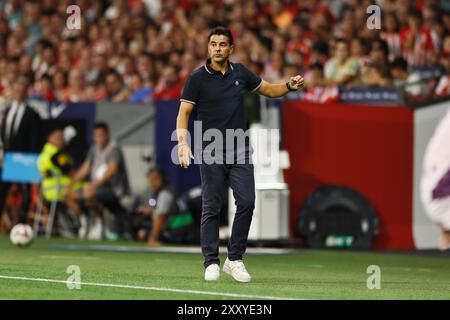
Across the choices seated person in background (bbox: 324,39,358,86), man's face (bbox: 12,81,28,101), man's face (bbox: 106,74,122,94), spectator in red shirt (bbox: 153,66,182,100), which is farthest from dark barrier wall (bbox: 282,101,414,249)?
man's face (bbox: 106,74,122,94)

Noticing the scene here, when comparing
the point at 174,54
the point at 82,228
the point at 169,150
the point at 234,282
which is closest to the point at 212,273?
the point at 234,282

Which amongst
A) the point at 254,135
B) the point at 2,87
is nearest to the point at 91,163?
the point at 254,135

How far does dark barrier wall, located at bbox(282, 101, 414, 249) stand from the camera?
18078mm

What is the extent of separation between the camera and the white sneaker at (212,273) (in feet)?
35.6

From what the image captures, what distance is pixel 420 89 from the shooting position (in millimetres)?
17734

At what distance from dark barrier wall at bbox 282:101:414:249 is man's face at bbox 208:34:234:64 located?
7305mm

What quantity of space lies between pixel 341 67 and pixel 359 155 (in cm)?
178

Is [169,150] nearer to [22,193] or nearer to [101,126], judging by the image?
[101,126]

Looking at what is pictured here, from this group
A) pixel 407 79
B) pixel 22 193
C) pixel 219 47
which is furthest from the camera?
pixel 22 193

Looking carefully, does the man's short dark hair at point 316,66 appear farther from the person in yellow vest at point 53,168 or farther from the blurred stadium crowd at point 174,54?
the person in yellow vest at point 53,168

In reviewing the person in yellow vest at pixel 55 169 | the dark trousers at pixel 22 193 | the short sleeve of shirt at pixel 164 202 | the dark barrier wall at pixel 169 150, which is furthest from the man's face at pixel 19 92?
the short sleeve of shirt at pixel 164 202

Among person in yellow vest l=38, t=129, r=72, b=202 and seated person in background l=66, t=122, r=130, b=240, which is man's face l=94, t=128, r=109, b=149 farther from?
person in yellow vest l=38, t=129, r=72, b=202

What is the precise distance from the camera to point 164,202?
17.7m

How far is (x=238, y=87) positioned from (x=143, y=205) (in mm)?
8492
